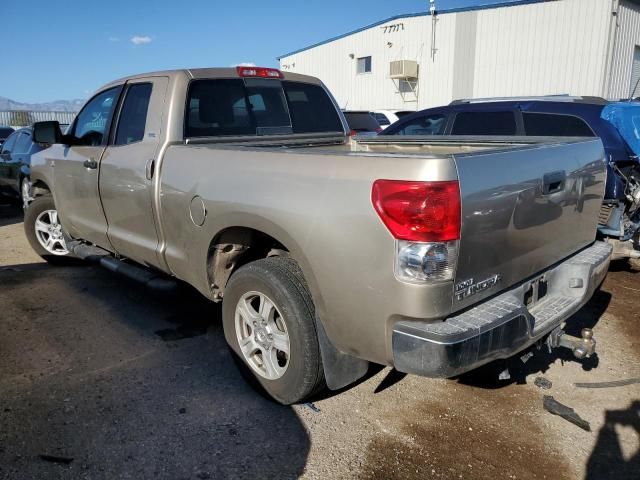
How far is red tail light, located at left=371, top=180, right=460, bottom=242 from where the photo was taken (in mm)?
2246

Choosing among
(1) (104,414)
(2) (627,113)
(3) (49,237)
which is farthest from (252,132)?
(2) (627,113)

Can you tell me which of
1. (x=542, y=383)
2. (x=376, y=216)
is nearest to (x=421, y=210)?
(x=376, y=216)

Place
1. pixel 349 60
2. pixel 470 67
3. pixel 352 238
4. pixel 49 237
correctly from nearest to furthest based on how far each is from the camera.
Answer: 1. pixel 352 238
2. pixel 49 237
3. pixel 470 67
4. pixel 349 60

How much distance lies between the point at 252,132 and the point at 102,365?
81.3 inches

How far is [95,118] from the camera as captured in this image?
486 centimetres

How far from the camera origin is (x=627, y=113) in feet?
18.2

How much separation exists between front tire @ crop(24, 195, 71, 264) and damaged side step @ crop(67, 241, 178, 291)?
823mm

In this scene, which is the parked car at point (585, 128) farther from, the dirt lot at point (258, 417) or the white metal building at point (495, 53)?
the white metal building at point (495, 53)

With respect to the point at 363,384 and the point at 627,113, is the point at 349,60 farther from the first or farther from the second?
the point at 363,384

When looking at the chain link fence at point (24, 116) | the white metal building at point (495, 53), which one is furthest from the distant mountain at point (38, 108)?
the white metal building at point (495, 53)

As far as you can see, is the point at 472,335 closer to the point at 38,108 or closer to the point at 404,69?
the point at 404,69

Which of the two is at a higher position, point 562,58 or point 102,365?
point 562,58

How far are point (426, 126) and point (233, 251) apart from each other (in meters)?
4.41

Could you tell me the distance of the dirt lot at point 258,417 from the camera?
271 cm
